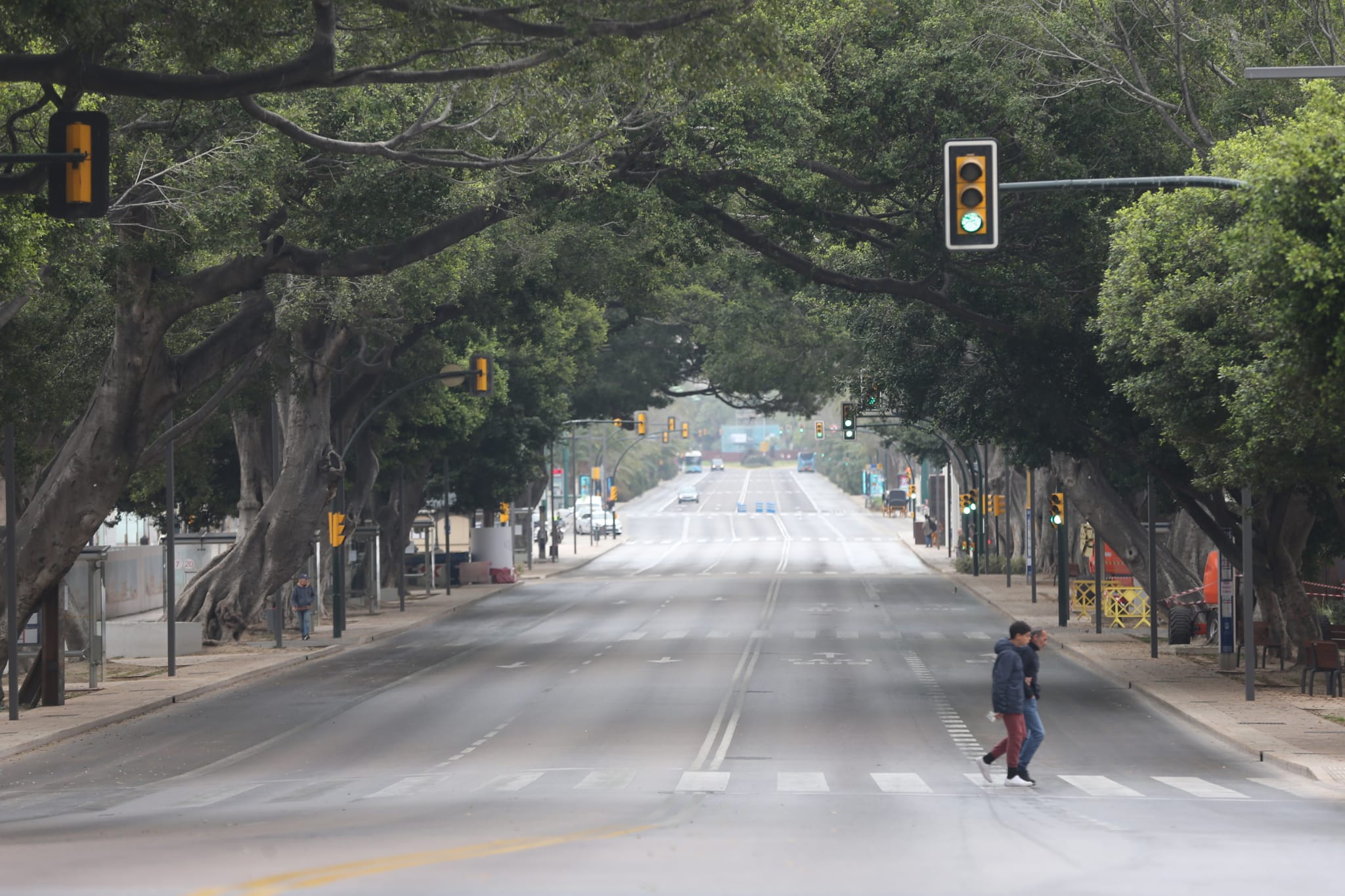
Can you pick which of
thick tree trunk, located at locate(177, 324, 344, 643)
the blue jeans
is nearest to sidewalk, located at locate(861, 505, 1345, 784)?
the blue jeans

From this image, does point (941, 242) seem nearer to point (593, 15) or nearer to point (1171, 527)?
point (593, 15)

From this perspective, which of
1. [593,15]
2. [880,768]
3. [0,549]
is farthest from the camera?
[0,549]

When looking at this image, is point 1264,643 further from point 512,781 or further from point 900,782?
point 512,781

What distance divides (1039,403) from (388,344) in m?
18.7

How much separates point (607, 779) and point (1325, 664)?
44.8 ft

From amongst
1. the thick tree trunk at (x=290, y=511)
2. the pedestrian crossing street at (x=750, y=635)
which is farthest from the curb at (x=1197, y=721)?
the thick tree trunk at (x=290, y=511)

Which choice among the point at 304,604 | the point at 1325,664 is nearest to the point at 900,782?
the point at 1325,664

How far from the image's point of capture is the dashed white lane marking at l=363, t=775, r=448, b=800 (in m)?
16.4

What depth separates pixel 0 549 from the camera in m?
29.0

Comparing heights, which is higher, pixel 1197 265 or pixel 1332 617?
pixel 1197 265

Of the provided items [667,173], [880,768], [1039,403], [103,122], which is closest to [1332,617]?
[1039,403]

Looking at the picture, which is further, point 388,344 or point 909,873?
point 388,344

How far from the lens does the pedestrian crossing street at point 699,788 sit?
16.2 metres

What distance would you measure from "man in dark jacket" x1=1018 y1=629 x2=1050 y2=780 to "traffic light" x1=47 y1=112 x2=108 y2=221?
32.5 feet
